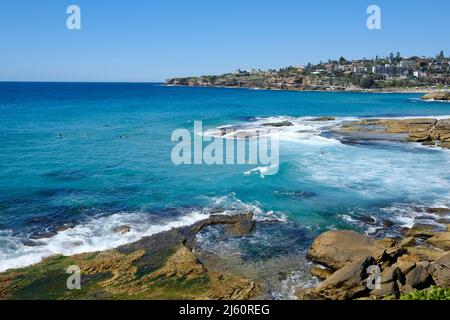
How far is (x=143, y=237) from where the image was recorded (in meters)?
23.5

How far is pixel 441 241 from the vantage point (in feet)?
72.0

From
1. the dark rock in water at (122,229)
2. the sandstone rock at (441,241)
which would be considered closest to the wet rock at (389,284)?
the sandstone rock at (441,241)

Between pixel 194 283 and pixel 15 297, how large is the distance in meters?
7.78

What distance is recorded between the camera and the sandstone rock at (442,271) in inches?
675

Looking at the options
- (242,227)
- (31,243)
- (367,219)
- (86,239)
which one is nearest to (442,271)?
(367,219)

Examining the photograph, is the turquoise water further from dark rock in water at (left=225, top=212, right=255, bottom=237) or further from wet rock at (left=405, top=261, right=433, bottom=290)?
wet rock at (left=405, top=261, right=433, bottom=290)

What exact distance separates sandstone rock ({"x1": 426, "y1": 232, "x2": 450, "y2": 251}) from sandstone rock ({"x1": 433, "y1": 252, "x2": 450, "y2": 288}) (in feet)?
13.2

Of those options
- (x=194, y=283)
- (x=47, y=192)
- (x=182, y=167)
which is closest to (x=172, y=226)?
(x=194, y=283)

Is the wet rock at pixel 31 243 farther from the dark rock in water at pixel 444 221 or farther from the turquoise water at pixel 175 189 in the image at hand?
the dark rock in water at pixel 444 221

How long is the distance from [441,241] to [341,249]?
612 centimetres

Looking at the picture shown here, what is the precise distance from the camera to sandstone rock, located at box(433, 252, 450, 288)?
17141 mm

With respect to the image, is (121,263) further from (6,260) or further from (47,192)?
(47,192)

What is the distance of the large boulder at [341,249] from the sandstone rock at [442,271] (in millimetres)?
2455

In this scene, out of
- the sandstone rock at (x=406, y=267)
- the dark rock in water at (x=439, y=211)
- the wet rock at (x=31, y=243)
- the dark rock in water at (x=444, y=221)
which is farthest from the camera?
the dark rock in water at (x=439, y=211)
